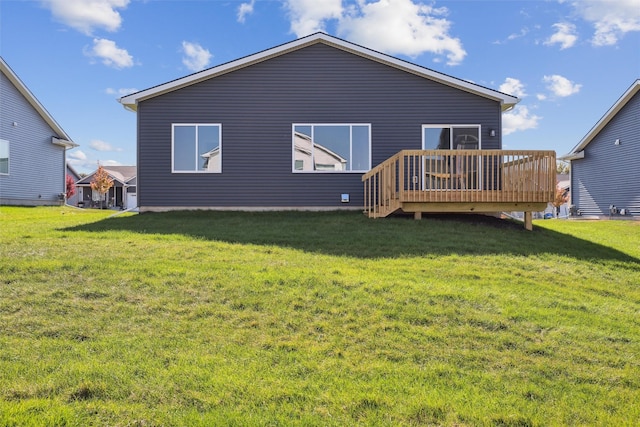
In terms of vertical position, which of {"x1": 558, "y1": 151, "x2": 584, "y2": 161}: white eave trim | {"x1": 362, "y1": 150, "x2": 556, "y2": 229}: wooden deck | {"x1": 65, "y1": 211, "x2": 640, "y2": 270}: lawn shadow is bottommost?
{"x1": 65, "y1": 211, "x2": 640, "y2": 270}: lawn shadow

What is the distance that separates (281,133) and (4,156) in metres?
11.7

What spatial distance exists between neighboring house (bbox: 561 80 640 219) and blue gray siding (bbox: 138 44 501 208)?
826cm

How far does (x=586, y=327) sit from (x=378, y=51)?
30.9 ft

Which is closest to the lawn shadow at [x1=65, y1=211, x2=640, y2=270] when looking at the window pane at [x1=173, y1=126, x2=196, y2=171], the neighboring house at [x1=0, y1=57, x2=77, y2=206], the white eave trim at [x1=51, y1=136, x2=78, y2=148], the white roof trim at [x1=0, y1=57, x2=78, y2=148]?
the window pane at [x1=173, y1=126, x2=196, y2=171]

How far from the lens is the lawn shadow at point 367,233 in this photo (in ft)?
24.1

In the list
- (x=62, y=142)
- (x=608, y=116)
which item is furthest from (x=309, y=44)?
(x=62, y=142)

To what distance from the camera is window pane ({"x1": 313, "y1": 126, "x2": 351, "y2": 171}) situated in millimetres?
11969

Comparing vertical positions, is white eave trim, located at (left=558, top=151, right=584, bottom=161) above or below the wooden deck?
above

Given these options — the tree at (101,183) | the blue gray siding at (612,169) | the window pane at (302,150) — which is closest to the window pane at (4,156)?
the window pane at (302,150)

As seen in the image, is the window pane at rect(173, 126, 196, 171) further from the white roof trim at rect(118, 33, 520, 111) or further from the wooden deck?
the wooden deck

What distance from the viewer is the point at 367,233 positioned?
8375 mm

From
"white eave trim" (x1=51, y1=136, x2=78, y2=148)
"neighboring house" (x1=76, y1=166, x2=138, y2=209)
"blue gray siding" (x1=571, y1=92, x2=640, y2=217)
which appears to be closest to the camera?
"blue gray siding" (x1=571, y1=92, x2=640, y2=217)

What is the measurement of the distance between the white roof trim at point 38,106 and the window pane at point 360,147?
528 inches

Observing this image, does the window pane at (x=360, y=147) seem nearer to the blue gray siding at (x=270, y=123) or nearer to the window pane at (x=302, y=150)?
the blue gray siding at (x=270, y=123)
